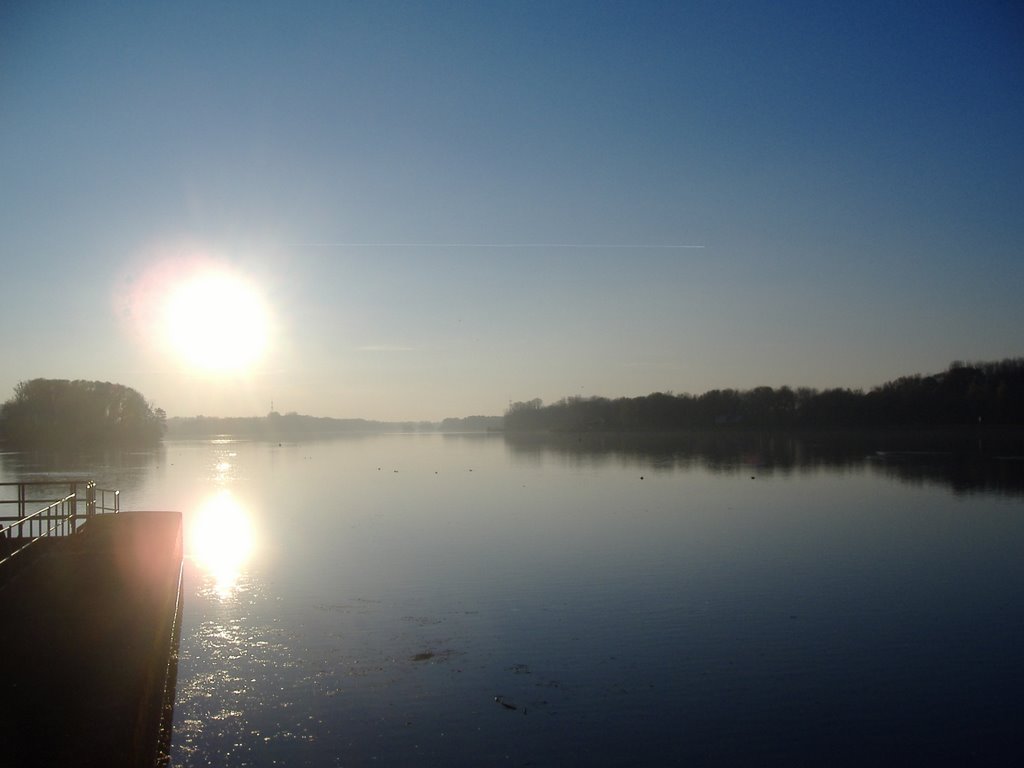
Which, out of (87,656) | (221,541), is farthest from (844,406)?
(87,656)

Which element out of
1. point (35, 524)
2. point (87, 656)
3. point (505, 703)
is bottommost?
point (505, 703)

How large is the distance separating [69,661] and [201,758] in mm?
1744

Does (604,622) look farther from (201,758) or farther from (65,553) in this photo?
(65,553)

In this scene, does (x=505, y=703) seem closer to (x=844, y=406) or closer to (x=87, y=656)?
(x=87, y=656)

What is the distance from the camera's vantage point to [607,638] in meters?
11.5

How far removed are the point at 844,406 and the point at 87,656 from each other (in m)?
99.9

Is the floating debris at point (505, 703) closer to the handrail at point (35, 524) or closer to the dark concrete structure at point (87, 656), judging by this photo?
the dark concrete structure at point (87, 656)

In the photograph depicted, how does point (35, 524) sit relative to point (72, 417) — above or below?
below

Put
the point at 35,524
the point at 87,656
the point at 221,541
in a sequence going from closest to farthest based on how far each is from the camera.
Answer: the point at 87,656 → the point at 221,541 → the point at 35,524

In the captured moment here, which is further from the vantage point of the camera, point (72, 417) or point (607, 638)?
point (72, 417)

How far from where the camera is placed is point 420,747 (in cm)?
791

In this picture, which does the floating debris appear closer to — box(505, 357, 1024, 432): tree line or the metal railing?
the metal railing

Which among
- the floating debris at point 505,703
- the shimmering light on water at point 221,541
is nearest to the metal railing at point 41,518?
the shimmering light on water at point 221,541

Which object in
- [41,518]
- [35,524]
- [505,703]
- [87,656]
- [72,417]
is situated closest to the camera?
[87,656]
